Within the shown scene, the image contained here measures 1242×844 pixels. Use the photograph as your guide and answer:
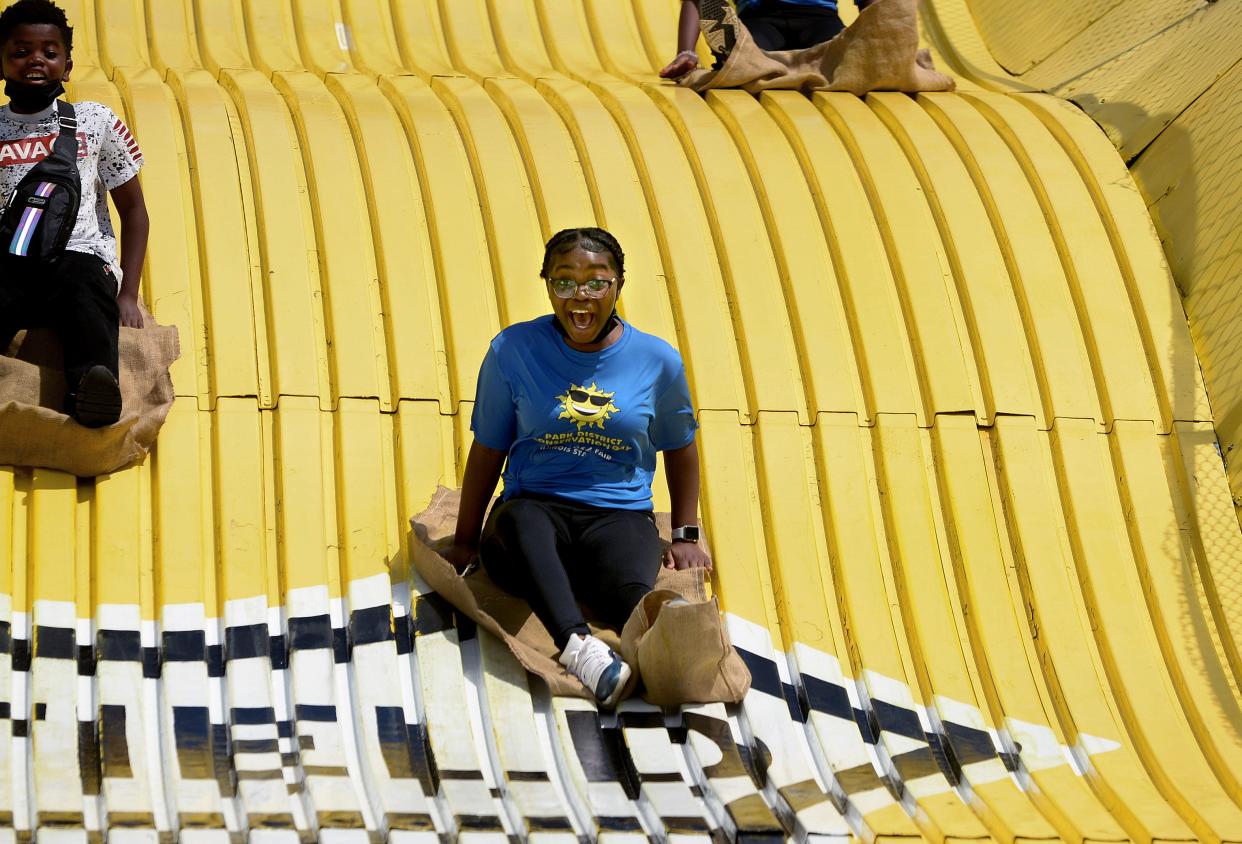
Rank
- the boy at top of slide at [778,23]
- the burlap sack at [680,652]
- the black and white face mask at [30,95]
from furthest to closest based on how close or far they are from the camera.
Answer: the boy at top of slide at [778,23]
the black and white face mask at [30,95]
the burlap sack at [680,652]

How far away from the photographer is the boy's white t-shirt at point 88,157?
5.60 m

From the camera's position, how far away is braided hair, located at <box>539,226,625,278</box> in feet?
17.0

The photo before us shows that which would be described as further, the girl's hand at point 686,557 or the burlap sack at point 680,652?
the girl's hand at point 686,557

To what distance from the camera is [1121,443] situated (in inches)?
246

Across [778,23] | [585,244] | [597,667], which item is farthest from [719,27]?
[597,667]

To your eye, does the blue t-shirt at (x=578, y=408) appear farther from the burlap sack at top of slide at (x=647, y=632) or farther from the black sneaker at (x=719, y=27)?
the black sneaker at (x=719, y=27)

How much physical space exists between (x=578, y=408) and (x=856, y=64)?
3.09 metres

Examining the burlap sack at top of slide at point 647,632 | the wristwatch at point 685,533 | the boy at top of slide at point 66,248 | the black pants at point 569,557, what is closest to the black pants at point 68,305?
the boy at top of slide at point 66,248

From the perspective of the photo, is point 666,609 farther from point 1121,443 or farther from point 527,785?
point 1121,443

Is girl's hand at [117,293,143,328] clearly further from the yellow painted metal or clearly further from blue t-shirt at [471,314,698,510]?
the yellow painted metal

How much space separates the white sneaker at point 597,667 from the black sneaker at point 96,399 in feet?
5.37

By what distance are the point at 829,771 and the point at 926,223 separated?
255 cm

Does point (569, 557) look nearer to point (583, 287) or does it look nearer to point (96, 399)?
point (583, 287)

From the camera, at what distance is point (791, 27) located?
8094mm
